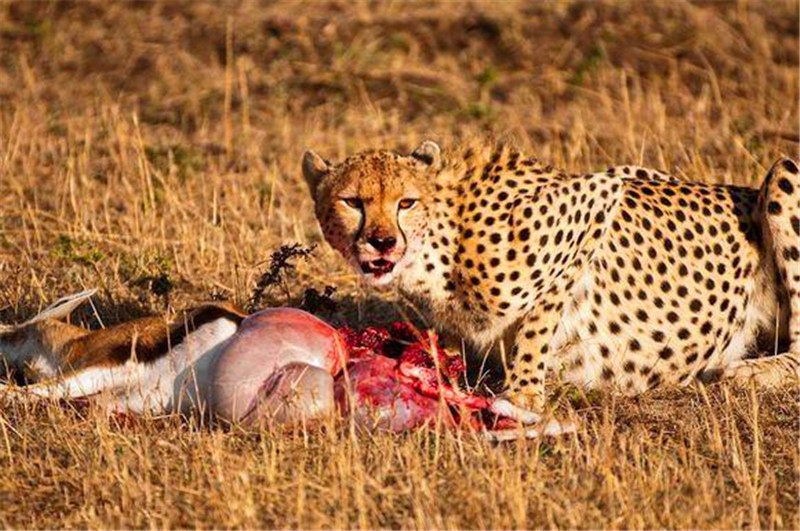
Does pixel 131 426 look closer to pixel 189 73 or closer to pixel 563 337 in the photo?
pixel 563 337

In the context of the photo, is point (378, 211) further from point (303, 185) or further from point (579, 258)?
point (303, 185)

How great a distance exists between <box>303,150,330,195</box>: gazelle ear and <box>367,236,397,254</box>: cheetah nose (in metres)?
0.47

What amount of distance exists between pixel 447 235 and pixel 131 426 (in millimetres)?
1224

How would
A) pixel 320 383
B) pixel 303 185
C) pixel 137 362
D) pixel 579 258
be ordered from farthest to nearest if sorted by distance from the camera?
pixel 303 185 → pixel 579 258 → pixel 137 362 → pixel 320 383

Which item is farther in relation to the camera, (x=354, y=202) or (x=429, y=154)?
(x=429, y=154)

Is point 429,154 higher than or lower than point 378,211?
higher

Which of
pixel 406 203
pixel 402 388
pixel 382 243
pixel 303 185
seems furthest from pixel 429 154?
pixel 303 185

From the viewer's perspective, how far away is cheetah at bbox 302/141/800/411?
203 inches

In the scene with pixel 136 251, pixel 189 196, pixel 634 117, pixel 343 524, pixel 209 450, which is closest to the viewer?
pixel 343 524

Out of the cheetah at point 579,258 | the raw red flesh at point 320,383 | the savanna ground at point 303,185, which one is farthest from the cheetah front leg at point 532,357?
the raw red flesh at point 320,383

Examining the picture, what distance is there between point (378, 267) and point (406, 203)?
0.24 metres

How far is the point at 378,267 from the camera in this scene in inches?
198

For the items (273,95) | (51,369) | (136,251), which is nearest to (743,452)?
(51,369)

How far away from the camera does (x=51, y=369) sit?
5078 mm
